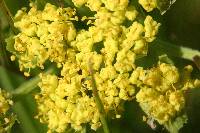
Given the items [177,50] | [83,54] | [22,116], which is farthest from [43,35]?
[177,50]

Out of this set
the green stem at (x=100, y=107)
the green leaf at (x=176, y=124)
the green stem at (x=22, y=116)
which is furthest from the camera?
the green stem at (x=22, y=116)

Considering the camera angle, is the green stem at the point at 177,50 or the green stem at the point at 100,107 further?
the green stem at the point at 177,50

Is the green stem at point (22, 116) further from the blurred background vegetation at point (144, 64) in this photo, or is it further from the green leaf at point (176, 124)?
the green leaf at point (176, 124)

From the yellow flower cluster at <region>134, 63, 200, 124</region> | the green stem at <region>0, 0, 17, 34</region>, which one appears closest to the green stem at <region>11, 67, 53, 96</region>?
the green stem at <region>0, 0, 17, 34</region>

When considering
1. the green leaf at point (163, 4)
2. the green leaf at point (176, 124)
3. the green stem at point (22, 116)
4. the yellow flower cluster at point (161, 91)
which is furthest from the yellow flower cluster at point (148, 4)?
the green stem at point (22, 116)

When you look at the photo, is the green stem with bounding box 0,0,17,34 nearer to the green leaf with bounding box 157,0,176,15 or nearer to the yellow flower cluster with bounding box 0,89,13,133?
the yellow flower cluster with bounding box 0,89,13,133

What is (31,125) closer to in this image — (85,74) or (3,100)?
(3,100)

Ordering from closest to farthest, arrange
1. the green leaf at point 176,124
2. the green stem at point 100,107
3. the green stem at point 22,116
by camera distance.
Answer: the green stem at point 100,107, the green leaf at point 176,124, the green stem at point 22,116
